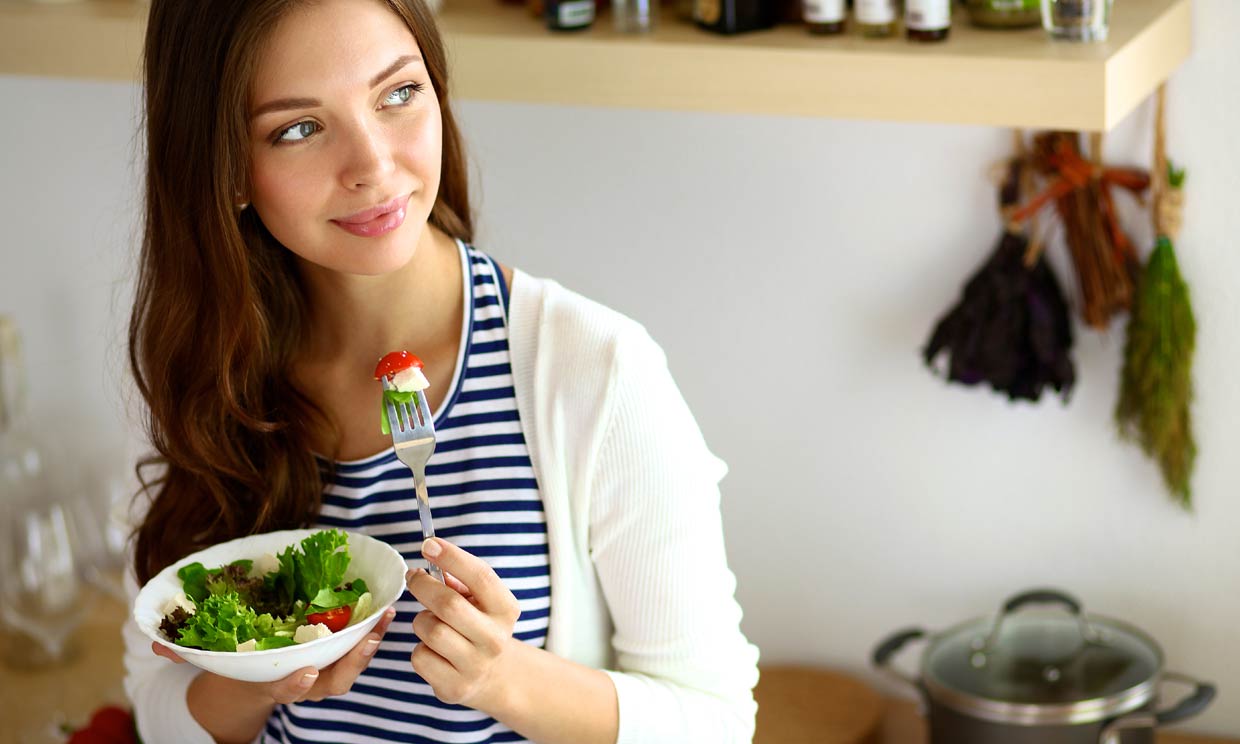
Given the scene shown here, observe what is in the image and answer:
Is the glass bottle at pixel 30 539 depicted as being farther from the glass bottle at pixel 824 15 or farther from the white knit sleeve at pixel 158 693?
the glass bottle at pixel 824 15

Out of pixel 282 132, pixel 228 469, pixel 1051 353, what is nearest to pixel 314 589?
pixel 228 469

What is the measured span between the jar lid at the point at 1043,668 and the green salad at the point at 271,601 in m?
0.72

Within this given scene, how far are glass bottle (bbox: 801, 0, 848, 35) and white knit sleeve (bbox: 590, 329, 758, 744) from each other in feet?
1.28

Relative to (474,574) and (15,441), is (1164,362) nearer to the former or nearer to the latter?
(474,574)

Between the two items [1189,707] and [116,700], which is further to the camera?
[116,700]

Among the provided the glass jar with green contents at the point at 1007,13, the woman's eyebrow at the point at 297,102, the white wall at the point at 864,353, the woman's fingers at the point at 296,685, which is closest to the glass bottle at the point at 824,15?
the glass jar with green contents at the point at 1007,13

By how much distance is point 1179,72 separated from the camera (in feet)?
4.57

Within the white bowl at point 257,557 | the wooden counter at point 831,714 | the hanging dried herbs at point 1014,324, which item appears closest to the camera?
the white bowl at point 257,557

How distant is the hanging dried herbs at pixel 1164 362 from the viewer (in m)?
1.42

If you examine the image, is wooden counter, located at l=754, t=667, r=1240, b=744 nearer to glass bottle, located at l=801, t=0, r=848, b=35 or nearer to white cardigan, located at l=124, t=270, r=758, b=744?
white cardigan, located at l=124, t=270, r=758, b=744

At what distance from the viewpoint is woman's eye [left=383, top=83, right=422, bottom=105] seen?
3.32 ft

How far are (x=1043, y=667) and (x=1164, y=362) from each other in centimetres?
35

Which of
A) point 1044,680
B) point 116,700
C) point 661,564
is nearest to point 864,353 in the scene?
point 1044,680

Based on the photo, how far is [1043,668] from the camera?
59.8 inches
